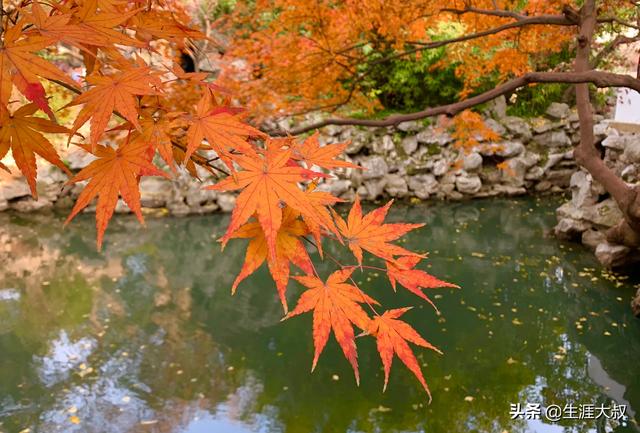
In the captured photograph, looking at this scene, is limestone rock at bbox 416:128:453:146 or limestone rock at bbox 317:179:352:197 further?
limestone rock at bbox 416:128:453:146

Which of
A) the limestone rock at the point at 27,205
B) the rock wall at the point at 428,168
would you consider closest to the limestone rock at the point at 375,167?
the rock wall at the point at 428,168

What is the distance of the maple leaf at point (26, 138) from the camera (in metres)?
0.90

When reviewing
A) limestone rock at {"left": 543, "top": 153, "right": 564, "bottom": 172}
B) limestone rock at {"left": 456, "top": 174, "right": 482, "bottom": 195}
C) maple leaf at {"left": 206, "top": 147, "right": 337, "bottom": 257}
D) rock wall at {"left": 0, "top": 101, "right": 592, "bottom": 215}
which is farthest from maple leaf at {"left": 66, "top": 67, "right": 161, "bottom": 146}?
limestone rock at {"left": 543, "top": 153, "right": 564, "bottom": 172}

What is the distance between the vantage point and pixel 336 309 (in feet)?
3.26

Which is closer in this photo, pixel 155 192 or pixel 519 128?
pixel 155 192

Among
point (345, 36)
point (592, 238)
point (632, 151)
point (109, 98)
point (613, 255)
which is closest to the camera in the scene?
point (109, 98)

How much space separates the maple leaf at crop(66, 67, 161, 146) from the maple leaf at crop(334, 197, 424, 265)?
431 millimetres

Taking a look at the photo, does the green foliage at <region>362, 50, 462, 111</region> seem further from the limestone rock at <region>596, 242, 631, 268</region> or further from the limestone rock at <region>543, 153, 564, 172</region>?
the limestone rock at <region>596, 242, 631, 268</region>

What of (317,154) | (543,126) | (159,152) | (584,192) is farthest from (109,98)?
(543,126)

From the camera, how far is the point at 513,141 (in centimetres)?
978

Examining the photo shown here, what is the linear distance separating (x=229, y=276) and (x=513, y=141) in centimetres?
610

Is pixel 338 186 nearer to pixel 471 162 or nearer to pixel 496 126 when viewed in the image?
pixel 471 162

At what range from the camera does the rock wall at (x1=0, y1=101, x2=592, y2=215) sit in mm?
8750

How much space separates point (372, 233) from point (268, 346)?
3.68 m
